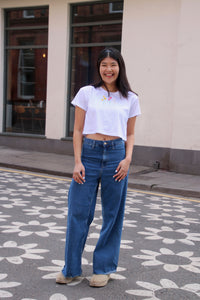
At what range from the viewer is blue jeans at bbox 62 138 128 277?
10.8 ft

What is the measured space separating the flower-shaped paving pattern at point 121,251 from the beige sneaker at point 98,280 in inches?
1.8

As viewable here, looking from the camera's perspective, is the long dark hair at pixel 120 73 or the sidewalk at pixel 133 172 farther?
the sidewalk at pixel 133 172

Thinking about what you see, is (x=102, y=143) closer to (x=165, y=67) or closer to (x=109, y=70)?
(x=109, y=70)

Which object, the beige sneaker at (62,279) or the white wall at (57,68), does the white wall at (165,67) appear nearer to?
the white wall at (57,68)

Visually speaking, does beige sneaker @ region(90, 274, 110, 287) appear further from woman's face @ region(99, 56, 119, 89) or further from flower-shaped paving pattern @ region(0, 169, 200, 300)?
woman's face @ region(99, 56, 119, 89)

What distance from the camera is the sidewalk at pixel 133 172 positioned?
332 inches

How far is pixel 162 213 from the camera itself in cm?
626

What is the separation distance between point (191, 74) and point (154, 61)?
1.20 meters

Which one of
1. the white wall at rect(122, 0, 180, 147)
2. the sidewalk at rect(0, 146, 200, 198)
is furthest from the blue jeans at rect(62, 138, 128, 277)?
the white wall at rect(122, 0, 180, 147)

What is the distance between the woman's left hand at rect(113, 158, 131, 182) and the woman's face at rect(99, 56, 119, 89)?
672mm

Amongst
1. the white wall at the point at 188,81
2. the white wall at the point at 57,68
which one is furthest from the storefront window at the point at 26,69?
the white wall at the point at 188,81

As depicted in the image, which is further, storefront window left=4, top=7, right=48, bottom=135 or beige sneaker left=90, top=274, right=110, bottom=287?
storefront window left=4, top=7, right=48, bottom=135

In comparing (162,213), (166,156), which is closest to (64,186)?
(162,213)

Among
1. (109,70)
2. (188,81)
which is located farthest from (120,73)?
(188,81)
